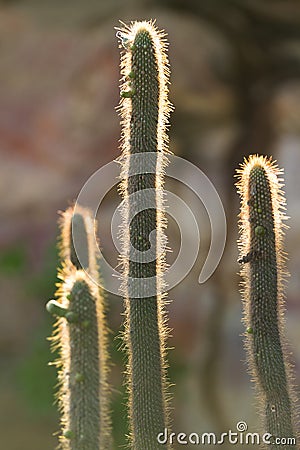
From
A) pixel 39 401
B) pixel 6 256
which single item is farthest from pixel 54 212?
pixel 39 401

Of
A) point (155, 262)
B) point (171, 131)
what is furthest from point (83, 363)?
point (171, 131)

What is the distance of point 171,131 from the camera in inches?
164

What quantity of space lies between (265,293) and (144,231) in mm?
210

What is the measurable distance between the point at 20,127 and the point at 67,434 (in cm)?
296

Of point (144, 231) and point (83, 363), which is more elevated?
point (144, 231)

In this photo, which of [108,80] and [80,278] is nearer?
[80,278]

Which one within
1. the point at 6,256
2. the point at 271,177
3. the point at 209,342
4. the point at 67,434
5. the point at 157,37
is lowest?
the point at 67,434

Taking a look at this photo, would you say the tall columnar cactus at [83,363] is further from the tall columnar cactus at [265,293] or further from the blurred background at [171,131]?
the blurred background at [171,131]

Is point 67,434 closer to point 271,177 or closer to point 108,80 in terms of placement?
point 271,177

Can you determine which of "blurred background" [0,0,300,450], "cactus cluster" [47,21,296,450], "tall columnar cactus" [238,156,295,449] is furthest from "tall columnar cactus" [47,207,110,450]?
"blurred background" [0,0,300,450]

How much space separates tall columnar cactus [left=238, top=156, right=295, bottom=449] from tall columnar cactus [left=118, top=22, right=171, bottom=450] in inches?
5.3

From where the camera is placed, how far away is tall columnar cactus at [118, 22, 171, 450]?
1.21m

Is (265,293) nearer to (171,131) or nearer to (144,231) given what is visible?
(144,231)

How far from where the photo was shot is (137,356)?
1.23 metres
